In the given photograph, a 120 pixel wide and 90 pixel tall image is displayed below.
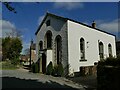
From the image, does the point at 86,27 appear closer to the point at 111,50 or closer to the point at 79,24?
the point at 79,24

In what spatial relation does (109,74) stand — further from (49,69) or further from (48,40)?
(48,40)

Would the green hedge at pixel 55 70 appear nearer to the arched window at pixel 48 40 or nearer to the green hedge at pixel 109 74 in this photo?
the arched window at pixel 48 40

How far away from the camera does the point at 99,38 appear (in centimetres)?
3344

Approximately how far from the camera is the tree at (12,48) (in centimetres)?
5608

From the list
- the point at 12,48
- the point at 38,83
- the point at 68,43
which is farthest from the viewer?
the point at 12,48

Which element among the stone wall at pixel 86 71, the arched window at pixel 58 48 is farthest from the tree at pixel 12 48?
the stone wall at pixel 86 71

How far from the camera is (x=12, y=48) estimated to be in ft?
189

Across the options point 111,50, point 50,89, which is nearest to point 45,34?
point 111,50

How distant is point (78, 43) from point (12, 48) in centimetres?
3291

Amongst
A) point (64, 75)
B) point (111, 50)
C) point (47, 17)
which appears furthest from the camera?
point (111, 50)

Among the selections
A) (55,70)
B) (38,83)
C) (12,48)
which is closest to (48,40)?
(55,70)

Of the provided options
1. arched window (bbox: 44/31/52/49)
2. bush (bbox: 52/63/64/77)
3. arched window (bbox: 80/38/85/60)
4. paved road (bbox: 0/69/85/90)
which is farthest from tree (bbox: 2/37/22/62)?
paved road (bbox: 0/69/85/90)

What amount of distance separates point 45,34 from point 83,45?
5894 mm

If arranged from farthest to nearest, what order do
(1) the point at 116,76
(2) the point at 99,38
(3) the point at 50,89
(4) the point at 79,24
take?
(2) the point at 99,38
(4) the point at 79,24
(3) the point at 50,89
(1) the point at 116,76
